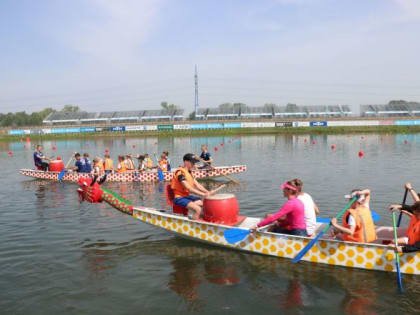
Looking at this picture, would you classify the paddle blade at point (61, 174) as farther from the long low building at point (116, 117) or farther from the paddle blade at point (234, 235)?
the long low building at point (116, 117)

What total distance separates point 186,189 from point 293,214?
2847 millimetres

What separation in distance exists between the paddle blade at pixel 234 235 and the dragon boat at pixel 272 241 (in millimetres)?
108

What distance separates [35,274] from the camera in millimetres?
7824

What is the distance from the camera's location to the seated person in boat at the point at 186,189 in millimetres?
8796

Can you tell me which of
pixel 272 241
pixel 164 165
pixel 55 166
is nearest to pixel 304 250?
pixel 272 241

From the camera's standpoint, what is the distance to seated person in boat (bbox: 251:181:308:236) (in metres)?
7.48

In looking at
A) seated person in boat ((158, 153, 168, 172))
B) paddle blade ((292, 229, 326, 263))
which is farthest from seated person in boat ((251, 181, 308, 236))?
seated person in boat ((158, 153, 168, 172))

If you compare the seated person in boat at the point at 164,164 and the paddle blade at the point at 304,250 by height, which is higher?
the seated person in boat at the point at 164,164

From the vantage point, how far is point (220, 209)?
335 inches

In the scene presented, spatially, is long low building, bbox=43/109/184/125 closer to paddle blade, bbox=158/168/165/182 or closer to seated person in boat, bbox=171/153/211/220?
paddle blade, bbox=158/168/165/182

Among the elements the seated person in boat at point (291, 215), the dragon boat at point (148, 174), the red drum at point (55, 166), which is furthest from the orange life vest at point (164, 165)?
the seated person in boat at point (291, 215)

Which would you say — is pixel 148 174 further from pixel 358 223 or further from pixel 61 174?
pixel 358 223

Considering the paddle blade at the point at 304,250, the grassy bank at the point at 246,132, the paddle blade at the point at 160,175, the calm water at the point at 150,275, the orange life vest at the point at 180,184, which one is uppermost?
the grassy bank at the point at 246,132

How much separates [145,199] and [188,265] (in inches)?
292
